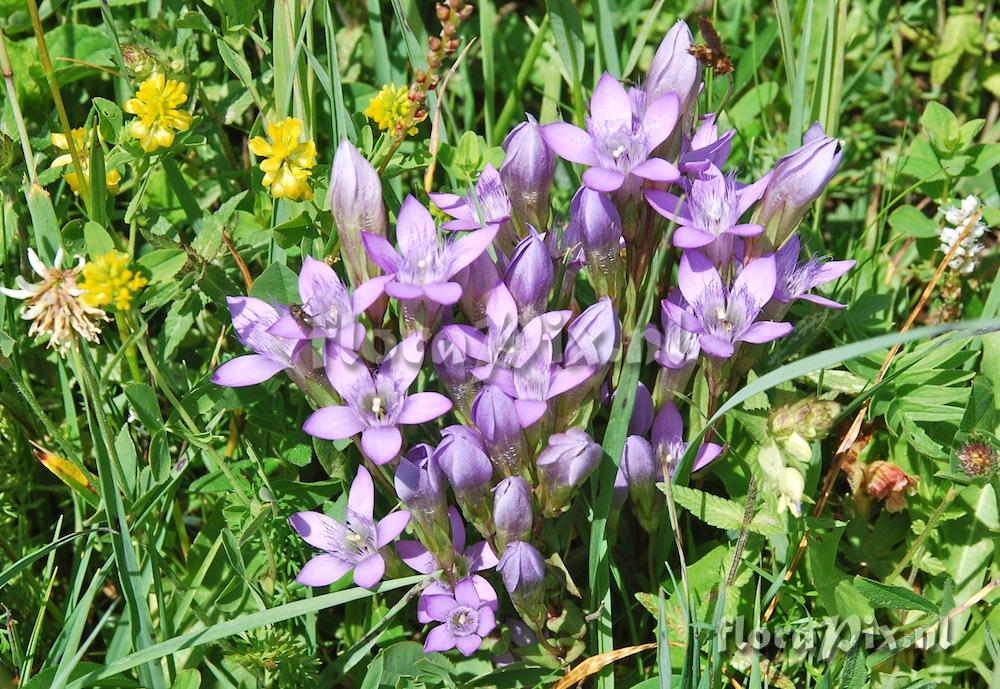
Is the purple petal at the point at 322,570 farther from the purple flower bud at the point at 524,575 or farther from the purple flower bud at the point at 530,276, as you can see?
the purple flower bud at the point at 530,276

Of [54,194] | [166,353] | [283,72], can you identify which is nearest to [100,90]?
[54,194]

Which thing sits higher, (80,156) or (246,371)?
(80,156)

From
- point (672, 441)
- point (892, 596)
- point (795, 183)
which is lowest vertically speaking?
point (892, 596)

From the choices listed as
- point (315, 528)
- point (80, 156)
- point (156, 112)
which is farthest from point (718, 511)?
point (80, 156)

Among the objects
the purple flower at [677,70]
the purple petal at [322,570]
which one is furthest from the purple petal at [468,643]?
the purple flower at [677,70]

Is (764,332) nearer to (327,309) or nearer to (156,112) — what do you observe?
(327,309)

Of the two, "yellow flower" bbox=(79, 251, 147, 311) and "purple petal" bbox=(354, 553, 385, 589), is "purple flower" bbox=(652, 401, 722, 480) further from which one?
"yellow flower" bbox=(79, 251, 147, 311)

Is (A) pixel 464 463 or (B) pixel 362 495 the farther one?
(B) pixel 362 495
